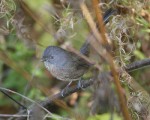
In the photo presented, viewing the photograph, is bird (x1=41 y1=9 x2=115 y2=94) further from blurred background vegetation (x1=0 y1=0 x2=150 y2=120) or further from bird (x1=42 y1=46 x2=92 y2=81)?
blurred background vegetation (x1=0 y1=0 x2=150 y2=120)

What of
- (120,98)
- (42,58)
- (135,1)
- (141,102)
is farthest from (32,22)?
(120,98)

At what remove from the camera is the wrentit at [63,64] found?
358 centimetres

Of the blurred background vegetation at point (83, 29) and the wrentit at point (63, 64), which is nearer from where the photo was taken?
the blurred background vegetation at point (83, 29)

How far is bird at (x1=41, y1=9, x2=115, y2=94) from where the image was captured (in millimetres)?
3576

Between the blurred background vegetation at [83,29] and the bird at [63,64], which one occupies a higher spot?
the blurred background vegetation at [83,29]

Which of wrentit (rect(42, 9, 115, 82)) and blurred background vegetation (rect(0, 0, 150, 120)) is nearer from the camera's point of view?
blurred background vegetation (rect(0, 0, 150, 120))

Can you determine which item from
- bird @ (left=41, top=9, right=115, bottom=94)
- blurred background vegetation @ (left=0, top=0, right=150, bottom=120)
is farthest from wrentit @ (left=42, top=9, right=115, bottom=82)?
blurred background vegetation @ (left=0, top=0, right=150, bottom=120)

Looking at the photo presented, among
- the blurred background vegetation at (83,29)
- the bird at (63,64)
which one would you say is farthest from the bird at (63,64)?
the blurred background vegetation at (83,29)

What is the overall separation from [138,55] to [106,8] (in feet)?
2.16

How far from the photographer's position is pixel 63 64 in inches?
149

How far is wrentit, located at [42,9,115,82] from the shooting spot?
3578 millimetres

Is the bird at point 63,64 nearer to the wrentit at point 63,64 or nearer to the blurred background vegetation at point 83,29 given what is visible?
the wrentit at point 63,64

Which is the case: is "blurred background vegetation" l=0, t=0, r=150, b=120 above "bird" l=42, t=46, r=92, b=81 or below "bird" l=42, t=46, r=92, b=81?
above

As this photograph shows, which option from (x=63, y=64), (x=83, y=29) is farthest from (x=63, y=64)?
(x=83, y=29)
